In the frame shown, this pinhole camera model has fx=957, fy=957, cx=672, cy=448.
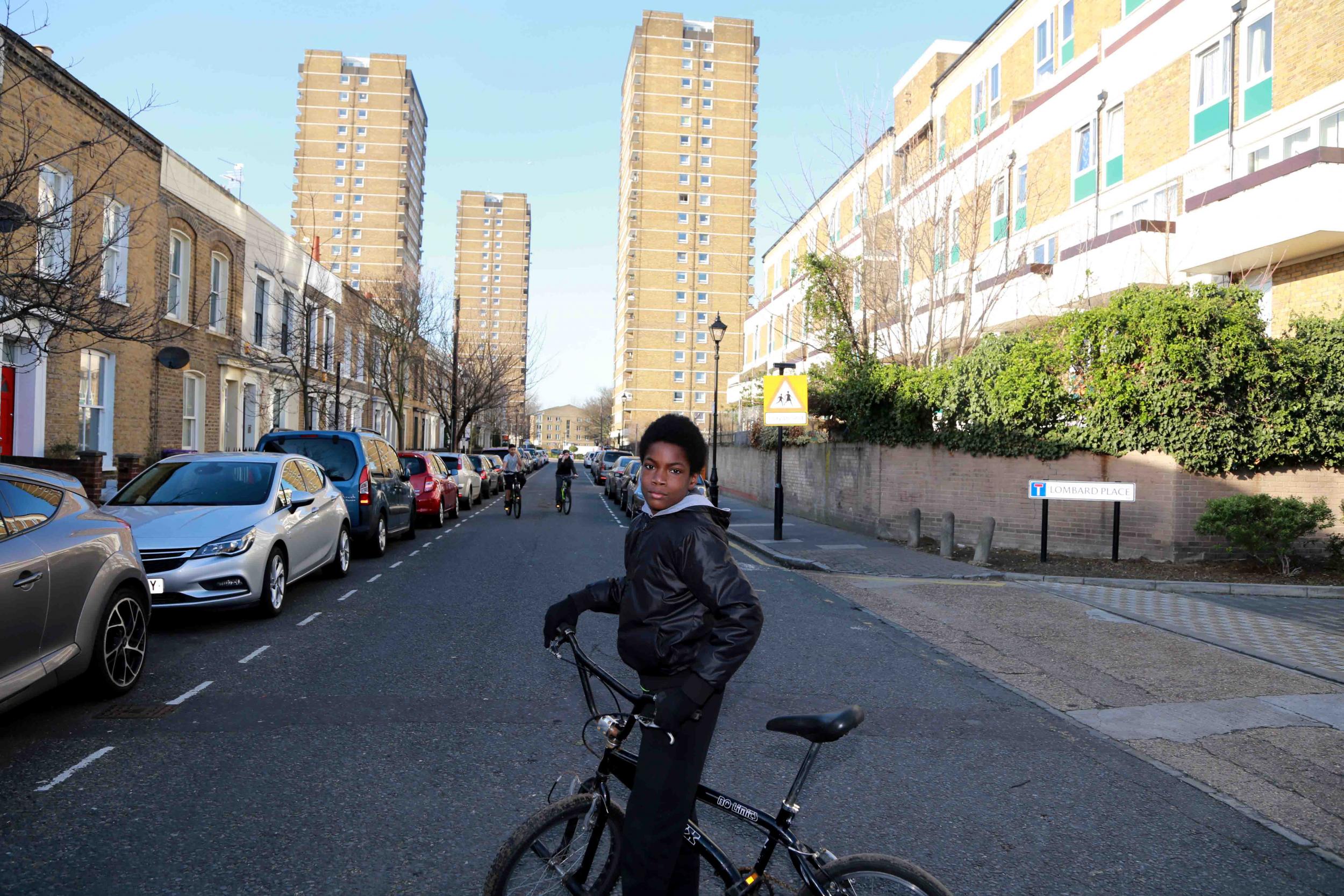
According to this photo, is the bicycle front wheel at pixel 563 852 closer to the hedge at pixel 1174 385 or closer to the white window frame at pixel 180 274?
the hedge at pixel 1174 385

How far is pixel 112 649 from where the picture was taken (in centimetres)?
603

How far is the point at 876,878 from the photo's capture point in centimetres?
270

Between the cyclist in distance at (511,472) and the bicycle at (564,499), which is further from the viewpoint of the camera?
the bicycle at (564,499)

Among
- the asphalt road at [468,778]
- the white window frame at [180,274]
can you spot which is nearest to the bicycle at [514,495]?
the white window frame at [180,274]

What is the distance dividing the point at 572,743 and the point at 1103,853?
277 cm

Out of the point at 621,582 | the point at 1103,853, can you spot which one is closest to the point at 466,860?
the point at 621,582

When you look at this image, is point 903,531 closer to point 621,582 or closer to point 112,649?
point 112,649

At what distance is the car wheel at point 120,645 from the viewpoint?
587 centimetres

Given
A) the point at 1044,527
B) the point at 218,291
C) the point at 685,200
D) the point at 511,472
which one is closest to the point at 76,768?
the point at 1044,527

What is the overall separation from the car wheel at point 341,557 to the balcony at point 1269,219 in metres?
15.2

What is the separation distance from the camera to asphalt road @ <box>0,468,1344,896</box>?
3869 mm

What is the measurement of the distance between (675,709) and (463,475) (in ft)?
84.4

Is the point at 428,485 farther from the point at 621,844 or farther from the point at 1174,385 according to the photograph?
the point at 621,844

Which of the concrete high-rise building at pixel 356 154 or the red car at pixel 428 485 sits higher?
the concrete high-rise building at pixel 356 154
